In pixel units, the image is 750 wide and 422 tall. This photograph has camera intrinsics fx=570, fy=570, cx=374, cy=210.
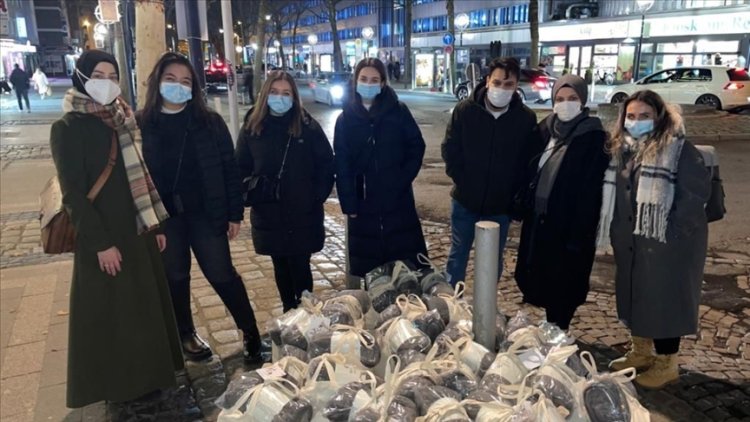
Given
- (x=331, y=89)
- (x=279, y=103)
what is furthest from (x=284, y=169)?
(x=331, y=89)

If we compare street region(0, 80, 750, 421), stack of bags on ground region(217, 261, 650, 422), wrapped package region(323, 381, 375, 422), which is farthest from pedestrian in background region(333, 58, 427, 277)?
wrapped package region(323, 381, 375, 422)

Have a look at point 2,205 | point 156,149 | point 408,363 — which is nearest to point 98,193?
point 156,149

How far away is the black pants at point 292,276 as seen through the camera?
13.7 feet

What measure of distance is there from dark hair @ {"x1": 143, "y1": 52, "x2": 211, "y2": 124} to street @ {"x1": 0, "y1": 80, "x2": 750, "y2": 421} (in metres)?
1.71

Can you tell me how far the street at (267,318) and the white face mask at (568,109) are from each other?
1.74 meters

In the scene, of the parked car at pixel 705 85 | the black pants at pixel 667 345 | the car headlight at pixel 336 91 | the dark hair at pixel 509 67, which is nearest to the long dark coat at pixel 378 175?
the dark hair at pixel 509 67

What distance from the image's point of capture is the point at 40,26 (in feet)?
246

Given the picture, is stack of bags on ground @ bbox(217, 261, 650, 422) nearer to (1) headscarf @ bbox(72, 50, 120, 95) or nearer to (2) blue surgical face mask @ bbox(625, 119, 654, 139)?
(2) blue surgical face mask @ bbox(625, 119, 654, 139)

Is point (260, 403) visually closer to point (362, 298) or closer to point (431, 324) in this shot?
point (431, 324)

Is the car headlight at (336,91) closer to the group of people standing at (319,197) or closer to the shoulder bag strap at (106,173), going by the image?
the group of people standing at (319,197)

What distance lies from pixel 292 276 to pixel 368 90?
148cm

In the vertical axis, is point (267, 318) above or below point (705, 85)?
below

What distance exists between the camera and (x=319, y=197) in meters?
4.06

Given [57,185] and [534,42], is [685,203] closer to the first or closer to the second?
[57,185]
